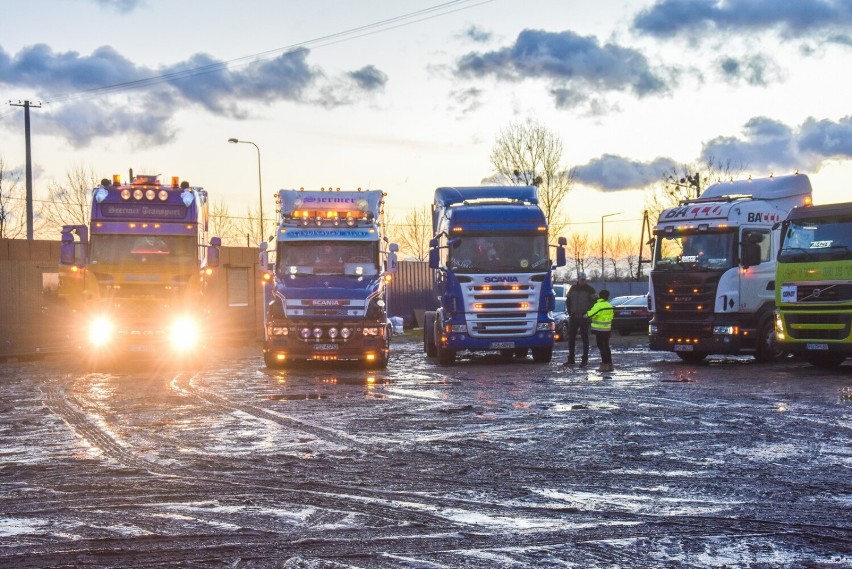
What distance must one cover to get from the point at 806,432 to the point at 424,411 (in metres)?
5.07

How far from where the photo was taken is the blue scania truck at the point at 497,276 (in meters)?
23.8

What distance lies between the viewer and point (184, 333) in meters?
24.5

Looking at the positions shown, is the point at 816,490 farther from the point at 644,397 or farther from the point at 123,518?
the point at 644,397

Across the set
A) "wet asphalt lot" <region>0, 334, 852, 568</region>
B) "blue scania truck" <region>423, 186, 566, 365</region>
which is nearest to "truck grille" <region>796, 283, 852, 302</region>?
"wet asphalt lot" <region>0, 334, 852, 568</region>

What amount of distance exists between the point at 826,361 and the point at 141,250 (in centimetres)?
1475

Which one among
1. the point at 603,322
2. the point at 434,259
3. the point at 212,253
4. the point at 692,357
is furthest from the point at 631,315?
the point at 212,253

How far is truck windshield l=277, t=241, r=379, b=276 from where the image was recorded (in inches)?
909

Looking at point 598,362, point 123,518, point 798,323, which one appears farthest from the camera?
point 598,362

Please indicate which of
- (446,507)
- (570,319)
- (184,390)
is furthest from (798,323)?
(446,507)

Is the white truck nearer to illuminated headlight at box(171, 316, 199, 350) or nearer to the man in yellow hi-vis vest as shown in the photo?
the man in yellow hi-vis vest

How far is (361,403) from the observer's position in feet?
53.0

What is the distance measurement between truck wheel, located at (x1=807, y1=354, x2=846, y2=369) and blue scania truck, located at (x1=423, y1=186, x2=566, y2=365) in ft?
18.2

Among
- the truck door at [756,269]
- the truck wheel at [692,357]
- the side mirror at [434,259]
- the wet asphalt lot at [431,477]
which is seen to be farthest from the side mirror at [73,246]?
the truck door at [756,269]

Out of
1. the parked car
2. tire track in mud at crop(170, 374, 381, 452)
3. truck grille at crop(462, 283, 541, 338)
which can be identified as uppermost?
truck grille at crop(462, 283, 541, 338)
